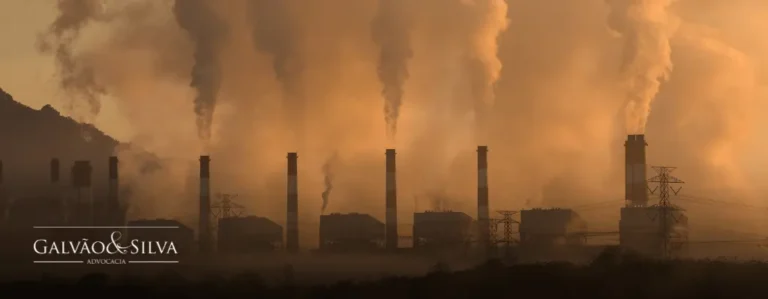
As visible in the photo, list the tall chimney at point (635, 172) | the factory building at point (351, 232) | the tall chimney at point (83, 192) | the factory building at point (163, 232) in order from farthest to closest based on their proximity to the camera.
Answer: the tall chimney at point (83, 192) → the factory building at point (351, 232) → the factory building at point (163, 232) → the tall chimney at point (635, 172)

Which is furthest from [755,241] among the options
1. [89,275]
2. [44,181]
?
[44,181]

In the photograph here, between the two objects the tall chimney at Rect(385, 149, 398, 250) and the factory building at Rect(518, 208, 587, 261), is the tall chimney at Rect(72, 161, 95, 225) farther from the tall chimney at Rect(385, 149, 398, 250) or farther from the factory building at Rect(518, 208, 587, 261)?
the factory building at Rect(518, 208, 587, 261)

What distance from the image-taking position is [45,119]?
103062 millimetres

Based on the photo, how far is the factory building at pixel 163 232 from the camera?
67938 millimetres

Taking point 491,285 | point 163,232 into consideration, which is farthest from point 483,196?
point 491,285

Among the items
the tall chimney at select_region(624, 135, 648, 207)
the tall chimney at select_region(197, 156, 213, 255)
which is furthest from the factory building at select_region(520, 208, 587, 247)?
the tall chimney at select_region(197, 156, 213, 255)

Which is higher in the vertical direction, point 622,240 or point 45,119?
point 45,119

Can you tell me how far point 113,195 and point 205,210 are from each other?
7428 millimetres

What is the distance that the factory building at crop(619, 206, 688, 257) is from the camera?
184 feet

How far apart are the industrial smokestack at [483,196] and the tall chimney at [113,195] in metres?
25.4

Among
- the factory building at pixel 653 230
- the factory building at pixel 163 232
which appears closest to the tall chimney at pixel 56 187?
the factory building at pixel 163 232

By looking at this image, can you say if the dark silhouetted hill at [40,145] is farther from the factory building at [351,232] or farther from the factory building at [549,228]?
the factory building at [549,228]

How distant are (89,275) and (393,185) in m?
27.4

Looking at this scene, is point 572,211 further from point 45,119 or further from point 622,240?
point 45,119
